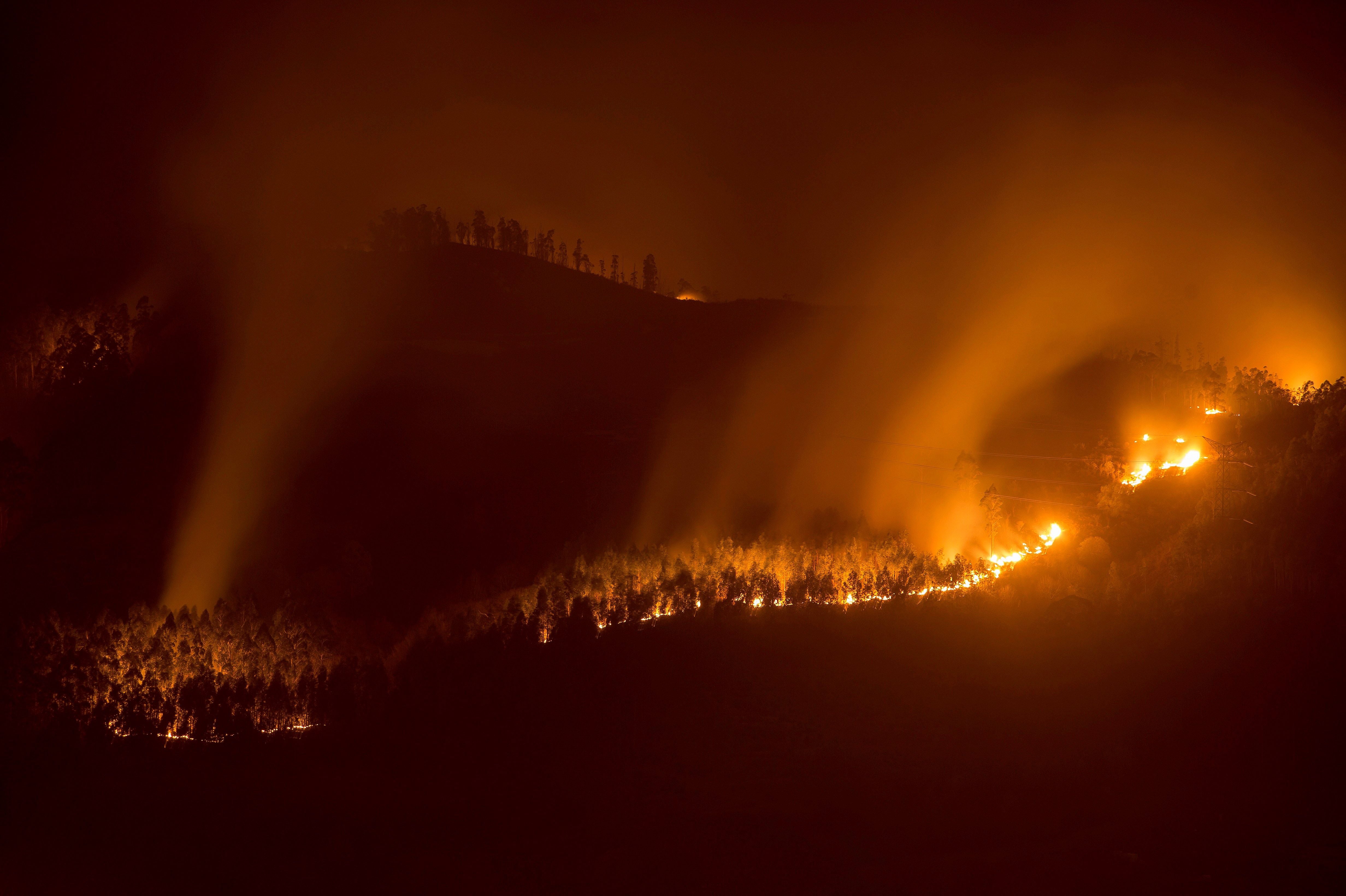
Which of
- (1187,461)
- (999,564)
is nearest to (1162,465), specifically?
(1187,461)

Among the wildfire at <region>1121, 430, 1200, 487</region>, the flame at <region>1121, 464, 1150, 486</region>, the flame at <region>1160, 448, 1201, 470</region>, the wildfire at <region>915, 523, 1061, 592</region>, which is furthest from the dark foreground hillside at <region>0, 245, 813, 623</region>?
the flame at <region>1160, 448, 1201, 470</region>

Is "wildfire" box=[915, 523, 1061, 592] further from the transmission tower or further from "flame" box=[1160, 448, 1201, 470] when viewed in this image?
the transmission tower

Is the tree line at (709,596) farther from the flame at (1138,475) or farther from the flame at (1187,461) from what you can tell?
the flame at (1187,461)

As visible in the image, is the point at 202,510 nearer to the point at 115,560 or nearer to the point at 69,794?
the point at 115,560

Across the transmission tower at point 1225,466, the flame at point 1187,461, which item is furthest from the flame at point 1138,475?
the transmission tower at point 1225,466

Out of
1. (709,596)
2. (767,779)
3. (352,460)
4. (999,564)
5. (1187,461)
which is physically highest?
(1187,461)

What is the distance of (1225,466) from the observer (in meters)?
23.2

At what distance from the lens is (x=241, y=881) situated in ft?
39.8

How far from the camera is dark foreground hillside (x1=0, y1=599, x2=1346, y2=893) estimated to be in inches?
477

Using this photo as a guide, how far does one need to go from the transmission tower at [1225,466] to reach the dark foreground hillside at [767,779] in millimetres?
4009

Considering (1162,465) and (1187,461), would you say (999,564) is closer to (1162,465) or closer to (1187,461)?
(1162,465)

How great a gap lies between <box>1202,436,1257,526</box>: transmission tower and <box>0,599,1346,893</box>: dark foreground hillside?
4.01 m

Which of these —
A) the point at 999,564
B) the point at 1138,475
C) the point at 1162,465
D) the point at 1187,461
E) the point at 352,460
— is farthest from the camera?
the point at 352,460

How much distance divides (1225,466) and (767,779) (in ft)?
53.9
